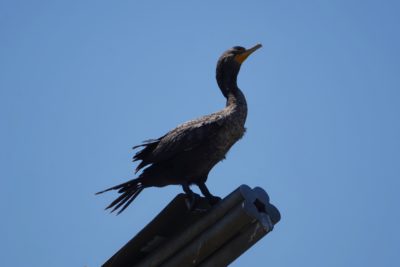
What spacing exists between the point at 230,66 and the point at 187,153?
116 centimetres

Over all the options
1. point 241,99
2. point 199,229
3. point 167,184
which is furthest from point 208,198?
point 199,229

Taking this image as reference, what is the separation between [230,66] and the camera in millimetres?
6695

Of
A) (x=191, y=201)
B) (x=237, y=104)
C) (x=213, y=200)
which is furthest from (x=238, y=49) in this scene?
(x=191, y=201)

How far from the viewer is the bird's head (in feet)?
21.7

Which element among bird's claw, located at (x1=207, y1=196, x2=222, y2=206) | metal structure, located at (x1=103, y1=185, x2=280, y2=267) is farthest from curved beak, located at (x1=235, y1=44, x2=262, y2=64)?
metal structure, located at (x1=103, y1=185, x2=280, y2=267)

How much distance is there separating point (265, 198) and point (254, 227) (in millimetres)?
284

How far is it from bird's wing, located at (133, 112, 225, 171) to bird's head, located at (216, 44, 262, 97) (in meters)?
0.57

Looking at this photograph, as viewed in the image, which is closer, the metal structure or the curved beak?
the metal structure

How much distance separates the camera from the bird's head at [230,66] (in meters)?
6.62

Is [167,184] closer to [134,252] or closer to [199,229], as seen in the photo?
[134,252]

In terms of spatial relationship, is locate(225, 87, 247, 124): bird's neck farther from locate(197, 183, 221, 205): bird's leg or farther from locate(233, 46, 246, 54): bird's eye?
locate(197, 183, 221, 205): bird's leg

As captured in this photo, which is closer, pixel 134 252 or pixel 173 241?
pixel 173 241

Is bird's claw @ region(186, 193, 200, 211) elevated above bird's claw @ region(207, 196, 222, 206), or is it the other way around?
bird's claw @ region(207, 196, 222, 206)

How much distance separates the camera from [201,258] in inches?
160
